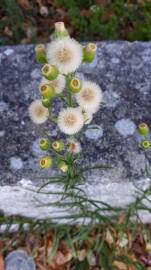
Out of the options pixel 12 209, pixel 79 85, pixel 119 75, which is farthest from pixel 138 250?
pixel 79 85

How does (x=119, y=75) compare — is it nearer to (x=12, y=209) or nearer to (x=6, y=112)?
(x=6, y=112)

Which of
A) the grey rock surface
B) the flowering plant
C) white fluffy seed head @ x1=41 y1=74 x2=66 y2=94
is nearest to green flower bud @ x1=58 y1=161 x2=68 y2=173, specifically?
the flowering plant

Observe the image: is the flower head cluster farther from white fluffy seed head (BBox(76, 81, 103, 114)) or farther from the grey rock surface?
the grey rock surface

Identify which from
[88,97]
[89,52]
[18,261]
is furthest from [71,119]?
[18,261]

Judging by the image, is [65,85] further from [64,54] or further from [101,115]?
[101,115]

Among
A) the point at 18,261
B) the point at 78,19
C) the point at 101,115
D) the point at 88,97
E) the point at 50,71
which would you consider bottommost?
the point at 18,261
